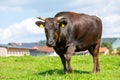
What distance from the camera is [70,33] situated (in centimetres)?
1530

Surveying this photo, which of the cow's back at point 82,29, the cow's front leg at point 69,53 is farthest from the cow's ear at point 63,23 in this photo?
the cow's front leg at point 69,53

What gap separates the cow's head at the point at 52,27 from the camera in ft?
47.2

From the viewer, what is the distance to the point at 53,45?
1442 centimetres

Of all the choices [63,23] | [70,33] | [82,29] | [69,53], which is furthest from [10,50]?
[63,23]

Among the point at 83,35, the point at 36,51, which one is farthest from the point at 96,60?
the point at 36,51

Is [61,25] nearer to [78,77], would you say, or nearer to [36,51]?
[78,77]

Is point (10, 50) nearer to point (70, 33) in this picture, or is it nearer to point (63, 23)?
point (70, 33)

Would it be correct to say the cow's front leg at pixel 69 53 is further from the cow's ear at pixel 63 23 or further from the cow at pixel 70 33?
the cow's ear at pixel 63 23

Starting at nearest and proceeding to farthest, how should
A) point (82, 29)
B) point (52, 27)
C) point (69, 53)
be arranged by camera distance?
point (52, 27), point (69, 53), point (82, 29)

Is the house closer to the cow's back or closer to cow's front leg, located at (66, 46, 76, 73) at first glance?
the cow's back

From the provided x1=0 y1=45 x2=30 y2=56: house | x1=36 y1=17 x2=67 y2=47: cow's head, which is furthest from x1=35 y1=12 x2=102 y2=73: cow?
x1=0 y1=45 x2=30 y2=56: house

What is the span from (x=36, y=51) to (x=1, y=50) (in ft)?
91.9

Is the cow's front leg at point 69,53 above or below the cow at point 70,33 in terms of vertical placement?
below

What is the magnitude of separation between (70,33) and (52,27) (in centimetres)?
105
